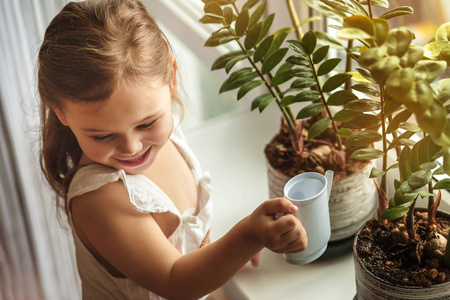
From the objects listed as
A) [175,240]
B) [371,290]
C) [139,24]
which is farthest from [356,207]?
[139,24]

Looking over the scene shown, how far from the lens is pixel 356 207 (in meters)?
0.90

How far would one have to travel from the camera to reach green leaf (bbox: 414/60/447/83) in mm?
484

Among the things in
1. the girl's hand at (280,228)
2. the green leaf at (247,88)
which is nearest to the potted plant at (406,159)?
the girl's hand at (280,228)

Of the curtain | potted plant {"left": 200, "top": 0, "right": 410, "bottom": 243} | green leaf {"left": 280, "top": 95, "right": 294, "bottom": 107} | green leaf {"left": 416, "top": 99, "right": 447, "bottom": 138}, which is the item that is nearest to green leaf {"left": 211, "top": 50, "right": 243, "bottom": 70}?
potted plant {"left": 200, "top": 0, "right": 410, "bottom": 243}

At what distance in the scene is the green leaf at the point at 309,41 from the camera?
2.35 ft

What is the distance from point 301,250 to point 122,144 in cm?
31

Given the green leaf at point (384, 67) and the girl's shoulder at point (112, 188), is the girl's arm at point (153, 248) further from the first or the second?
the green leaf at point (384, 67)

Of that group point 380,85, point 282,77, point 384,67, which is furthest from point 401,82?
point 282,77

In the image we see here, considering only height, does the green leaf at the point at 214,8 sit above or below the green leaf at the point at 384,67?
above

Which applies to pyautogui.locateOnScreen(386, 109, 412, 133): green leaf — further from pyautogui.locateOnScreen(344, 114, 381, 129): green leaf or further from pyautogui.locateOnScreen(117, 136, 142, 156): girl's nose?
pyautogui.locateOnScreen(117, 136, 142, 156): girl's nose

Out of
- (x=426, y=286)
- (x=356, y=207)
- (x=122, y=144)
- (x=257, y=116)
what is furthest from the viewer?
(x=257, y=116)

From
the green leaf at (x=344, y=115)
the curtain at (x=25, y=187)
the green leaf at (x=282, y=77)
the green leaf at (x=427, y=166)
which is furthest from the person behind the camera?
the curtain at (x=25, y=187)

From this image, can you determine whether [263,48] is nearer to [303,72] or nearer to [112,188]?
[303,72]

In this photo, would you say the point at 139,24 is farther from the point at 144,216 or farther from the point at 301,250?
the point at 301,250
